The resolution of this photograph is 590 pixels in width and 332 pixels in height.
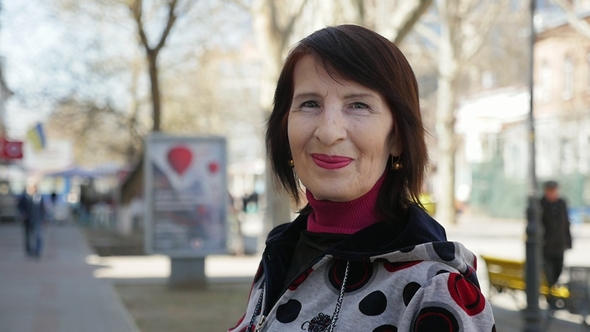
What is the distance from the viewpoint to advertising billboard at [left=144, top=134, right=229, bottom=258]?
1434cm

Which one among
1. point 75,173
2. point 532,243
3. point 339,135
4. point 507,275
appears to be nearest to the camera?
point 339,135

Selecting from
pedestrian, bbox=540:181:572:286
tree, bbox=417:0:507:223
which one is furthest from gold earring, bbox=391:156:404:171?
tree, bbox=417:0:507:223

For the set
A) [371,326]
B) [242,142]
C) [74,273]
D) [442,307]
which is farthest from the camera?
[242,142]

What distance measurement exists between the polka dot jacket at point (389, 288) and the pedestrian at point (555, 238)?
10.3 metres

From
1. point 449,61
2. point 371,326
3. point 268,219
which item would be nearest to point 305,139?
point 371,326

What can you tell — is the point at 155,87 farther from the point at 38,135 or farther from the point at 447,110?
the point at 447,110

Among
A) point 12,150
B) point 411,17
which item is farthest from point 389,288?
point 12,150

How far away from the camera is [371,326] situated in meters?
1.65

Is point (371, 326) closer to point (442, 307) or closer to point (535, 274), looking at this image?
point (442, 307)

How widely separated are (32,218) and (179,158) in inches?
335

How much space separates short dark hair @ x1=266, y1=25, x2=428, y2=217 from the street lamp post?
24.4 feet

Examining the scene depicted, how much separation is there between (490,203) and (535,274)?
101 ft

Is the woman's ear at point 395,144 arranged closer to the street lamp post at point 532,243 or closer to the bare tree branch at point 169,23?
the street lamp post at point 532,243

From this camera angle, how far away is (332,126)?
70.2 inches
